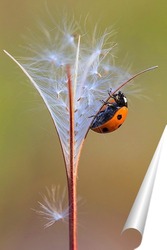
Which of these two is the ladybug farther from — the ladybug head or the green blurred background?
the green blurred background

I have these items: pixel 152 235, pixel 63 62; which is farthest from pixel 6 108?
pixel 152 235

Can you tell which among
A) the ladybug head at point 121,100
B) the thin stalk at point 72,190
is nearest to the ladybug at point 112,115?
the ladybug head at point 121,100

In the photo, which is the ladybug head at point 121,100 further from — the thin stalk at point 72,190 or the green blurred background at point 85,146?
the thin stalk at point 72,190

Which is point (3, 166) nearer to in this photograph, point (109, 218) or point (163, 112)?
point (109, 218)

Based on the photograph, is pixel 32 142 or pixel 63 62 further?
pixel 32 142

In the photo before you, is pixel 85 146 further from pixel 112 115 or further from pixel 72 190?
pixel 72 190

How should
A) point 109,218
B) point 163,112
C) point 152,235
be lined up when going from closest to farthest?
point 152,235
point 109,218
point 163,112

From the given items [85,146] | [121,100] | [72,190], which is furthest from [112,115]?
[72,190]
